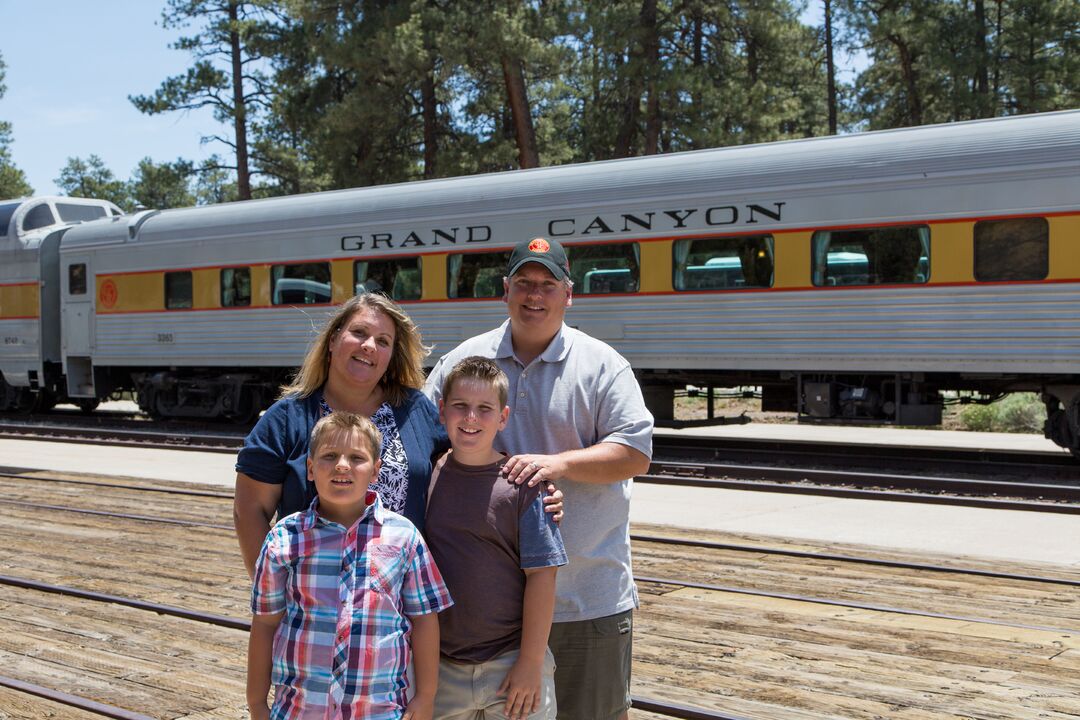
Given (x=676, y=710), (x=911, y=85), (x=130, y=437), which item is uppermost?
(x=911, y=85)

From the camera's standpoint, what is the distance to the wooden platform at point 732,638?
454cm

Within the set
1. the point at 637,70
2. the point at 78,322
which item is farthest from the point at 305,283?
the point at 637,70

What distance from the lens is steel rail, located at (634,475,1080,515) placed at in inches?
374

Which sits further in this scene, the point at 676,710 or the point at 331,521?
the point at 676,710

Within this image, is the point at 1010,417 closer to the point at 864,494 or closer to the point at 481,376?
the point at 864,494

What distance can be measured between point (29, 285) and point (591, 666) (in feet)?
62.0

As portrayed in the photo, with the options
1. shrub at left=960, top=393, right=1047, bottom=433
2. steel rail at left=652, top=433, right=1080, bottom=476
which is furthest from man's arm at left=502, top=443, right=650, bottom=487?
shrub at left=960, top=393, right=1047, bottom=433

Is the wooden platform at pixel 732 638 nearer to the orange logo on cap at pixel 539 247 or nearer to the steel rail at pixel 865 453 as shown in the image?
the orange logo on cap at pixel 539 247

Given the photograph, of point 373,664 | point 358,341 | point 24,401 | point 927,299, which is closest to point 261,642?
point 373,664

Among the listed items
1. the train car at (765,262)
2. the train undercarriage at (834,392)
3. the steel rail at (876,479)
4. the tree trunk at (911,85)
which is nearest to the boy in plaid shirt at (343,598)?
the steel rail at (876,479)

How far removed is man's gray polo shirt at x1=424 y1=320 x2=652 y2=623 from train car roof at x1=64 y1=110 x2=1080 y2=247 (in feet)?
30.8

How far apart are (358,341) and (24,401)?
20.2 metres

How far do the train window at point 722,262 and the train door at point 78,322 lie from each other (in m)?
10.5

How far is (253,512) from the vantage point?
9.67ft
